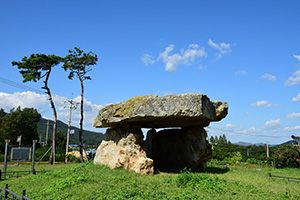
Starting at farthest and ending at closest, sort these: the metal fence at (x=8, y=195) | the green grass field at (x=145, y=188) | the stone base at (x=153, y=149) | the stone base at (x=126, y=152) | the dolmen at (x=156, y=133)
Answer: the stone base at (x=153, y=149) → the stone base at (x=126, y=152) → the dolmen at (x=156, y=133) → the green grass field at (x=145, y=188) → the metal fence at (x=8, y=195)

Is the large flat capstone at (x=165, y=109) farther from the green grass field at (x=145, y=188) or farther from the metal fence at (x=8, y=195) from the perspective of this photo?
the metal fence at (x=8, y=195)

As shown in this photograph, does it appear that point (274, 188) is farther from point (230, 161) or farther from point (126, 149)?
point (230, 161)

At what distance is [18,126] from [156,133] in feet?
84.9

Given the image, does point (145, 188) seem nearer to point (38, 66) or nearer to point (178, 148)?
point (178, 148)

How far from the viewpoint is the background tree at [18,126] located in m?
32.9

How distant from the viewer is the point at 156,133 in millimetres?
15930

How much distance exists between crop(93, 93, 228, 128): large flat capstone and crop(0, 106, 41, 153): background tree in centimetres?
2624

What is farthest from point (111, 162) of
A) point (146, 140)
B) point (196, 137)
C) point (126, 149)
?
point (196, 137)

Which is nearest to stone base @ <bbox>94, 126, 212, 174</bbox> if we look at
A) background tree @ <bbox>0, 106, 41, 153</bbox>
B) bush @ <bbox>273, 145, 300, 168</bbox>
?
bush @ <bbox>273, 145, 300, 168</bbox>

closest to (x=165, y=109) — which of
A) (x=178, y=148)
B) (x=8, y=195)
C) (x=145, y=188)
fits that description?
(x=145, y=188)

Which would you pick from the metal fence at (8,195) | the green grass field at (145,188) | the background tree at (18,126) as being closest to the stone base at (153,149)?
the green grass field at (145,188)

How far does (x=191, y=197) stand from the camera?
7609 mm

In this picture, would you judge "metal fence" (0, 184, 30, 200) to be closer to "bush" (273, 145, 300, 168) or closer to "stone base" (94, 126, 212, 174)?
"stone base" (94, 126, 212, 174)

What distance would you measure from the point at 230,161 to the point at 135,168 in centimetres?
1491
